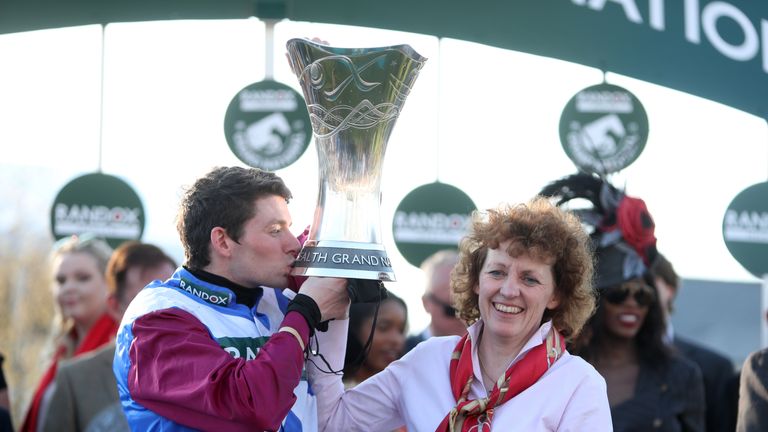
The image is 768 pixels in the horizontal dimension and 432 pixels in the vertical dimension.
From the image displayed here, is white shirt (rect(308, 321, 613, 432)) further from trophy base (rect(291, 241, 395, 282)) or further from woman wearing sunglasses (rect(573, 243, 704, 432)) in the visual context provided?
woman wearing sunglasses (rect(573, 243, 704, 432))

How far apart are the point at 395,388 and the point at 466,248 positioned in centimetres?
51

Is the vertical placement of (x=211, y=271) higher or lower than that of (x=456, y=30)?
lower

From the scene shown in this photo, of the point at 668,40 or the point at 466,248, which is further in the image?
the point at 668,40

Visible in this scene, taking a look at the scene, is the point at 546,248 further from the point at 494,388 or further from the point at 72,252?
the point at 72,252

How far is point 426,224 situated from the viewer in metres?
8.65

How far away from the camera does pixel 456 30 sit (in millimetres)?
7348

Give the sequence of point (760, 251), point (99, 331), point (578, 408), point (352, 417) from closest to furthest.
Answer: point (578, 408)
point (352, 417)
point (99, 331)
point (760, 251)

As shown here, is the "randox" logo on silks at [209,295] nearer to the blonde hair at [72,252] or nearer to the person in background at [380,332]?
the person in background at [380,332]

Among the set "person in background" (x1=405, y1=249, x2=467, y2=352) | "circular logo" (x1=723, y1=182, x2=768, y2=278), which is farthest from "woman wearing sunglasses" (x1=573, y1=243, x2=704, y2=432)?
"circular logo" (x1=723, y1=182, x2=768, y2=278)

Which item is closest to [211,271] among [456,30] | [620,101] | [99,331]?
[99,331]

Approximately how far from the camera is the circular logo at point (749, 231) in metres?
8.16

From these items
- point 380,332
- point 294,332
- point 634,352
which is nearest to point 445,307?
point 380,332

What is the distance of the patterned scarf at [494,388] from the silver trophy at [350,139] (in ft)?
1.40

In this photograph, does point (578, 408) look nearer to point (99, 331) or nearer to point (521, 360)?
point (521, 360)
